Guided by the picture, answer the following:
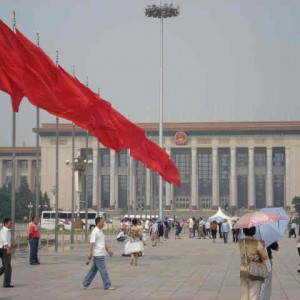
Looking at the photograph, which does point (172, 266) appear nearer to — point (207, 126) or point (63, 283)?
point (63, 283)

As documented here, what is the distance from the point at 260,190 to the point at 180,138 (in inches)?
607

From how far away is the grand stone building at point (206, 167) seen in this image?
119062mm

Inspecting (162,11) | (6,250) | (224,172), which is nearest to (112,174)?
(224,172)

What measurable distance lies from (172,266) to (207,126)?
95.7 metres

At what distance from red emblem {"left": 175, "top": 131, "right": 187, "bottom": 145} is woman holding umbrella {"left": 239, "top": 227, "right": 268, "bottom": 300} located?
10744cm

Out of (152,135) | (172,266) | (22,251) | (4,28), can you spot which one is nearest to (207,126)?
(152,135)

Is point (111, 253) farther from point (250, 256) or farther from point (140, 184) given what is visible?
point (140, 184)

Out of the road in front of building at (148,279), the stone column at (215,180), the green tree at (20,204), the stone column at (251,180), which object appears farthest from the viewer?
the stone column at (215,180)

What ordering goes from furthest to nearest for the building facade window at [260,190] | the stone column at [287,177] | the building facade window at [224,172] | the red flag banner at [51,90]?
the building facade window at [224,172], the building facade window at [260,190], the stone column at [287,177], the red flag banner at [51,90]

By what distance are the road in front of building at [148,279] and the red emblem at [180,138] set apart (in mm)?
90583

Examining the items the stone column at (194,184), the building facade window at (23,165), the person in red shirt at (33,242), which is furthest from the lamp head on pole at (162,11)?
the building facade window at (23,165)

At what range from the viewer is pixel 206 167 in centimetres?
12662

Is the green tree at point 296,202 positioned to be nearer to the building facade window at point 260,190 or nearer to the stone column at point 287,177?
the stone column at point 287,177

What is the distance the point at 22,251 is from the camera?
33031mm
